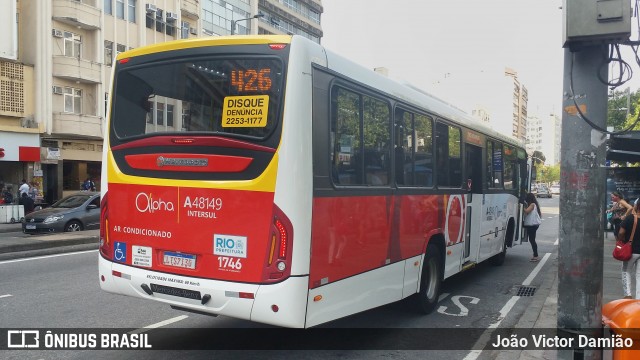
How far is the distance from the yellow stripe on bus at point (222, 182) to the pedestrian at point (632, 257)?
5706mm

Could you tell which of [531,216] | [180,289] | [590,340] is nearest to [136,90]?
[180,289]

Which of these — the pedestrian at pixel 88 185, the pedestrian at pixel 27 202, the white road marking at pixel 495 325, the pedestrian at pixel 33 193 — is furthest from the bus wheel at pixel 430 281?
the pedestrian at pixel 88 185

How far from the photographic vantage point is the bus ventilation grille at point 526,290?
29.6 ft

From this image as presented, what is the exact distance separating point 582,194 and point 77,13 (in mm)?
32540

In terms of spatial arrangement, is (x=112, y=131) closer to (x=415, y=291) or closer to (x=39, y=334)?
(x=39, y=334)

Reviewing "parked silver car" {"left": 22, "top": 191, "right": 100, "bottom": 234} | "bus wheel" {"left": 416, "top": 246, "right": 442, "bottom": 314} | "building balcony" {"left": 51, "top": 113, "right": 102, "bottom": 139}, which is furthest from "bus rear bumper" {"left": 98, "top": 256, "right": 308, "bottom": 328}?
"building balcony" {"left": 51, "top": 113, "right": 102, "bottom": 139}

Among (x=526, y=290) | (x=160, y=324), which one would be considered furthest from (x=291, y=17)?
(x=160, y=324)

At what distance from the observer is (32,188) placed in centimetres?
2634

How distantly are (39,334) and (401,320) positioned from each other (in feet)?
14.8

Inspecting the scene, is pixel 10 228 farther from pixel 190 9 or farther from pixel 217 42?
pixel 190 9

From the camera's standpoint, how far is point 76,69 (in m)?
30.6

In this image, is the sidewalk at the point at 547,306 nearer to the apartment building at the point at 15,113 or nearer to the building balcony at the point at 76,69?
the apartment building at the point at 15,113

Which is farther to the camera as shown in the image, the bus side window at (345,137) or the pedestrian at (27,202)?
the pedestrian at (27,202)

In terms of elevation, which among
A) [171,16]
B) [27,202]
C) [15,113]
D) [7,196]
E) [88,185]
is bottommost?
[27,202]
